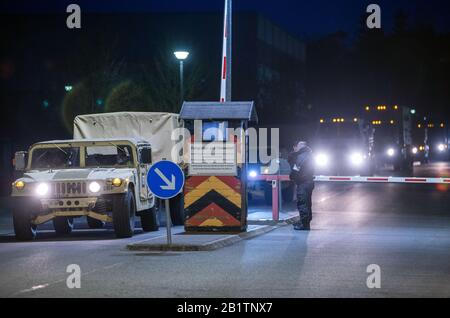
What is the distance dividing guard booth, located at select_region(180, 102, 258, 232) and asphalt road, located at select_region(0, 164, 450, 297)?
84cm

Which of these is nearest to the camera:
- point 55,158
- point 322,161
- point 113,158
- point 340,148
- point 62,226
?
point 55,158

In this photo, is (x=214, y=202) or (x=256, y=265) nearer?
(x=256, y=265)

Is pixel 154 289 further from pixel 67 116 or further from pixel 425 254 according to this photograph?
pixel 67 116

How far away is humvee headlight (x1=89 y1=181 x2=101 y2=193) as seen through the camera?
1770cm

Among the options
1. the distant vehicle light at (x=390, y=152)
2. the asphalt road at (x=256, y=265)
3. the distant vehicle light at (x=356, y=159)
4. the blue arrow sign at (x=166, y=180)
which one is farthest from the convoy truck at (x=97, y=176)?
the distant vehicle light at (x=390, y=152)

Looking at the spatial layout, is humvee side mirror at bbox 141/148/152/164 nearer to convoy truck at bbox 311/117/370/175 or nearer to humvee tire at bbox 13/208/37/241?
humvee tire at bbox 13/208/37/241

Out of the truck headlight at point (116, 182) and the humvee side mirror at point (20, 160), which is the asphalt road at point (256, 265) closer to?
the truck headlight at point (116, 182)

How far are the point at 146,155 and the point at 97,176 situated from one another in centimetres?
231

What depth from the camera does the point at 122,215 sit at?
17.8m

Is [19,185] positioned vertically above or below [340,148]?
below

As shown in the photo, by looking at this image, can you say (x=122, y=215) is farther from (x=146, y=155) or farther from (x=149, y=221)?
(x=146, y=155)

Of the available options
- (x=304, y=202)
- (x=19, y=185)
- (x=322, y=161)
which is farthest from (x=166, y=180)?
(x=322, y=161)

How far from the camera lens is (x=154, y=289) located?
1061 cm
